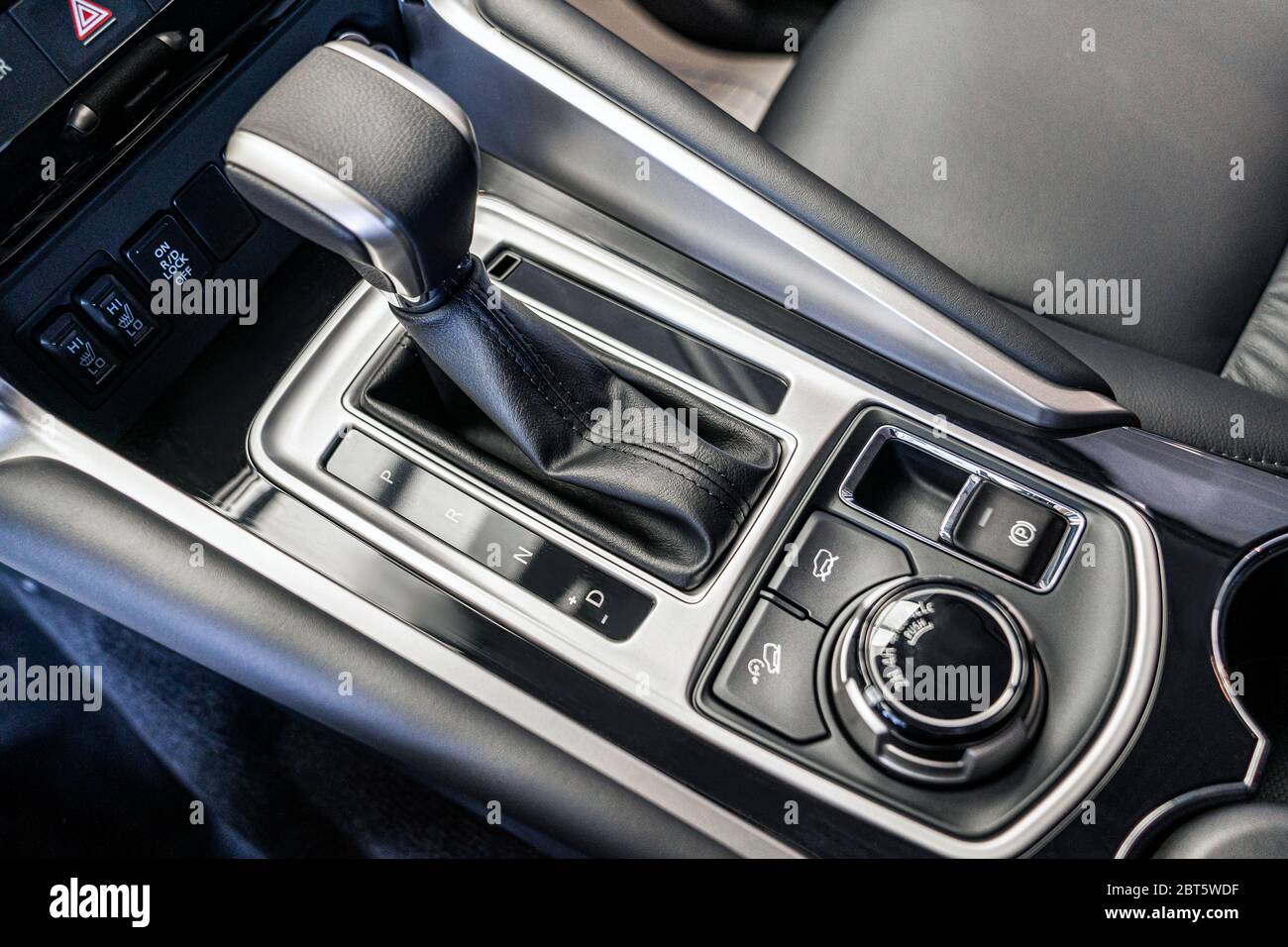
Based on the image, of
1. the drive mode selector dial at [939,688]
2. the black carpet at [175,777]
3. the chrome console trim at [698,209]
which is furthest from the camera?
the black carpet at [175,777]

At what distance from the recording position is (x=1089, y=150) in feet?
3.35

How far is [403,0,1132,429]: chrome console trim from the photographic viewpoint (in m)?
0.76

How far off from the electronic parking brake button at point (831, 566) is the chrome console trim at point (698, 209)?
145 millimetres

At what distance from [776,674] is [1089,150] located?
0.67 metres

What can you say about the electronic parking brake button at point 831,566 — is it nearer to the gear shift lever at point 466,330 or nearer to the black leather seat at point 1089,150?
the gear shift lever at point 466,330

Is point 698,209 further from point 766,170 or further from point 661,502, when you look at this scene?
point 661,502

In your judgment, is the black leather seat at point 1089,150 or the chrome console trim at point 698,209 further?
the black leather seat at point 1089,150

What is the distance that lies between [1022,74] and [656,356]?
0.56m

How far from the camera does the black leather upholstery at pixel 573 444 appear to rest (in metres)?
0.67

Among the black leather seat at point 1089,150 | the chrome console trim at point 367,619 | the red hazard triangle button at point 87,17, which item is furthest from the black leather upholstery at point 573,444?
the black leather seat at point 1089,150

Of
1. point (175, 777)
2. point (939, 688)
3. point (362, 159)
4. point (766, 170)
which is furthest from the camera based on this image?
point (175, 777)

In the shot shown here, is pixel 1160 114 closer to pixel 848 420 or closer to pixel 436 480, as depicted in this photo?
pixel 848 420

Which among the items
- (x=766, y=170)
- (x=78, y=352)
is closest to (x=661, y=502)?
(x=766, y=170)

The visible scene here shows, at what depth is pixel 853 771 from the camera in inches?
26.2
